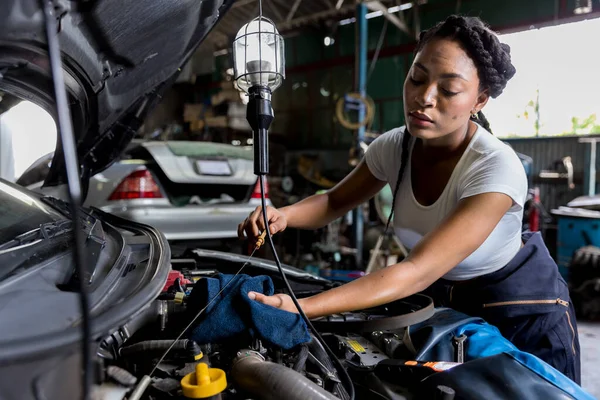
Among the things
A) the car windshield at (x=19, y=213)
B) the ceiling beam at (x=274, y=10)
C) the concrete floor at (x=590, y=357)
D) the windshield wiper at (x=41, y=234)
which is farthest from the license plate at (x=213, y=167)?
the ceiling beam at (x=274, y=10)

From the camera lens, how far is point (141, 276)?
88cm

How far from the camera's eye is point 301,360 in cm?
83

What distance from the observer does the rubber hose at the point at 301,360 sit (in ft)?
2.67

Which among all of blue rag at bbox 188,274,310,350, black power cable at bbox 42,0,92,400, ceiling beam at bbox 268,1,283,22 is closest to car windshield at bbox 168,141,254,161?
blue rag at bbox 188,274,310,350

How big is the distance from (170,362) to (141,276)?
0.19 metres

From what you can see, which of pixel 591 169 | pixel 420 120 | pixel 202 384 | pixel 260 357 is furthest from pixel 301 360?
pixel 591 169

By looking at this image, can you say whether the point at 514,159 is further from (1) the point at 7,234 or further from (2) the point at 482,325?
(1) the point at 7,234

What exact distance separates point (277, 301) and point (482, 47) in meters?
0.89

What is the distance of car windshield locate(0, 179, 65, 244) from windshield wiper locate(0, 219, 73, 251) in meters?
0.02

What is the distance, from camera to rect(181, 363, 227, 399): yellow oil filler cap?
640 millimetres

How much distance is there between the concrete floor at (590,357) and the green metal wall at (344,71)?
17.9 ft

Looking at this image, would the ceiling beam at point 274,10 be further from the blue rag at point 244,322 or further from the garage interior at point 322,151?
the blue rag at point 244,322

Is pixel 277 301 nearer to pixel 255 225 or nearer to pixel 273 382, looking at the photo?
pixel 273 382

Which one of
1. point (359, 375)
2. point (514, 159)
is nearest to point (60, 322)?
point (359, 375)
